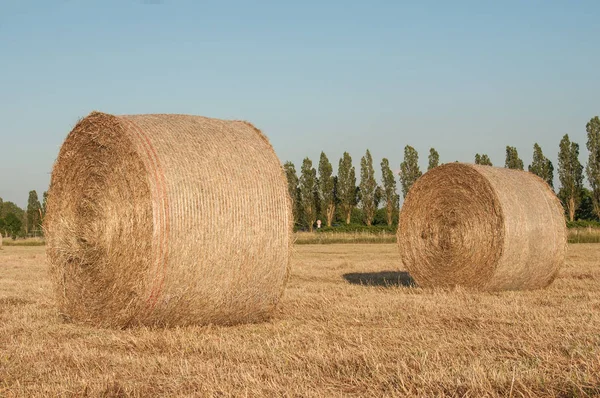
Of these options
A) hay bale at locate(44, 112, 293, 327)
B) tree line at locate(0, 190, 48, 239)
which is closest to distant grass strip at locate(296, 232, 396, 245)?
hay bale at locate(44, 112, 293, 327)

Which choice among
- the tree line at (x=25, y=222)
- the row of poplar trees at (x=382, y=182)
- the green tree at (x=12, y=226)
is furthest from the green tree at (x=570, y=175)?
the green tree at (x=12, y=226)

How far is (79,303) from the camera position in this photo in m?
9.36

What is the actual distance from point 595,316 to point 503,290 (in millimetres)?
3793

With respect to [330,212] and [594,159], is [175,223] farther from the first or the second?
[330,212]

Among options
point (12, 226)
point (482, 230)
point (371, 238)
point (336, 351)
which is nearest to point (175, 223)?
point (336, 351)

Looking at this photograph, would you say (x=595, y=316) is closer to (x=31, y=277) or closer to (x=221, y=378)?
(x=221, y=378)

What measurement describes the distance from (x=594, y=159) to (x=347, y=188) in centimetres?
1885

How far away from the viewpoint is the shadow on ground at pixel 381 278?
14261mm

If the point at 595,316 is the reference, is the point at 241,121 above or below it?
above

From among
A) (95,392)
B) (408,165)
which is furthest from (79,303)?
(408,165)

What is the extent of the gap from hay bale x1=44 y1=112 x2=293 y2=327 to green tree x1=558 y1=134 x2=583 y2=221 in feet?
146

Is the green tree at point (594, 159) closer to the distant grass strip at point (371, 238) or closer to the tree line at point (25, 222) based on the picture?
the distant grass strip at point (371, 238)

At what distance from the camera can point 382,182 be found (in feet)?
191

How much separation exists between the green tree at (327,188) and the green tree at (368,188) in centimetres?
256
